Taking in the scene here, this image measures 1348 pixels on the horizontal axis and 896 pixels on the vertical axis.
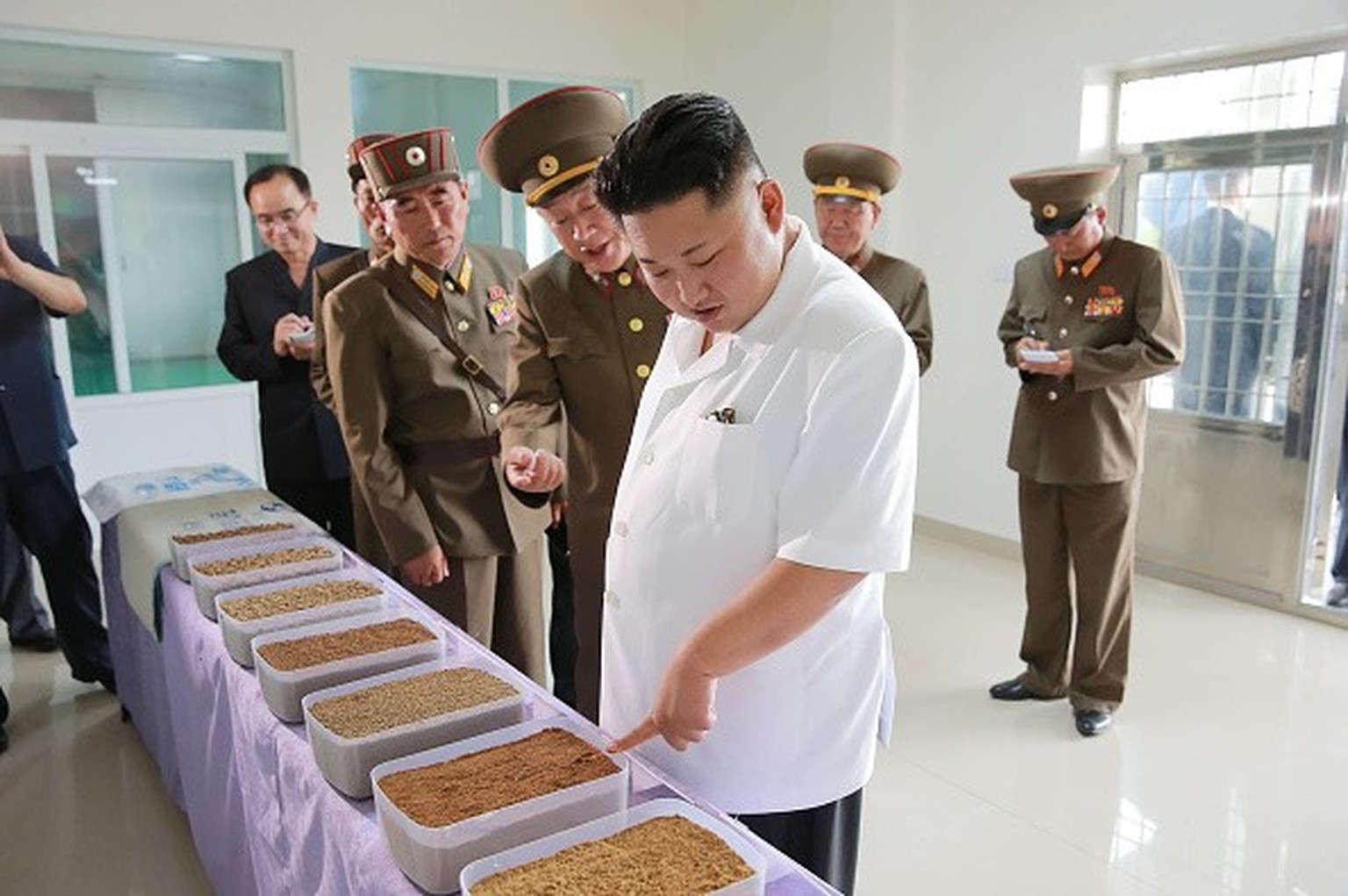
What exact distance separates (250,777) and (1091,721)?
2299mm

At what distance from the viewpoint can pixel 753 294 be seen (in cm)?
111

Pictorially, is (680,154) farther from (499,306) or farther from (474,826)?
(499,306)

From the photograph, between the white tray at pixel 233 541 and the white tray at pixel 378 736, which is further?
the white tray at pixel 233 541

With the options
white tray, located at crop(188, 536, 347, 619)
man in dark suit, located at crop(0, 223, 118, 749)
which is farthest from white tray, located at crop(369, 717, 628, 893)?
man in dark suit, located at crop(0, 223, 118, 749)

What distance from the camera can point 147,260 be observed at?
498 cm

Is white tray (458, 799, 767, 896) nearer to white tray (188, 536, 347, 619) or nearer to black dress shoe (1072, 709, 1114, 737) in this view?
white tray (188, 536, 347, 619)

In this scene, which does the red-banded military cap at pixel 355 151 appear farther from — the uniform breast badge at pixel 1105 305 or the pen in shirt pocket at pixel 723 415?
the uniform breast badge at pixel 1105 305

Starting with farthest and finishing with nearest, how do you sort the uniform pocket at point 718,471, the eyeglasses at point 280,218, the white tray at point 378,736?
1. the eyeglasses at point 280,218
2. the white tray at point 378,736
3. the uniform pocket at point 718,471

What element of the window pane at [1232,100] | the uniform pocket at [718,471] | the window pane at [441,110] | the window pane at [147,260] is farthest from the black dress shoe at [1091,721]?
the window pane at [147,260]

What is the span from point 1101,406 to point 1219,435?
1610mm

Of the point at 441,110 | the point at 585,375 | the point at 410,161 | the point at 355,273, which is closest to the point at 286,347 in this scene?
the point at 355,273

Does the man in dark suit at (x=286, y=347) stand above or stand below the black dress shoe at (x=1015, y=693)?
above

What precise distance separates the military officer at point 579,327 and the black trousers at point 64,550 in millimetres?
1849

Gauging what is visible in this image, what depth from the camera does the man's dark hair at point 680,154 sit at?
99 cm
